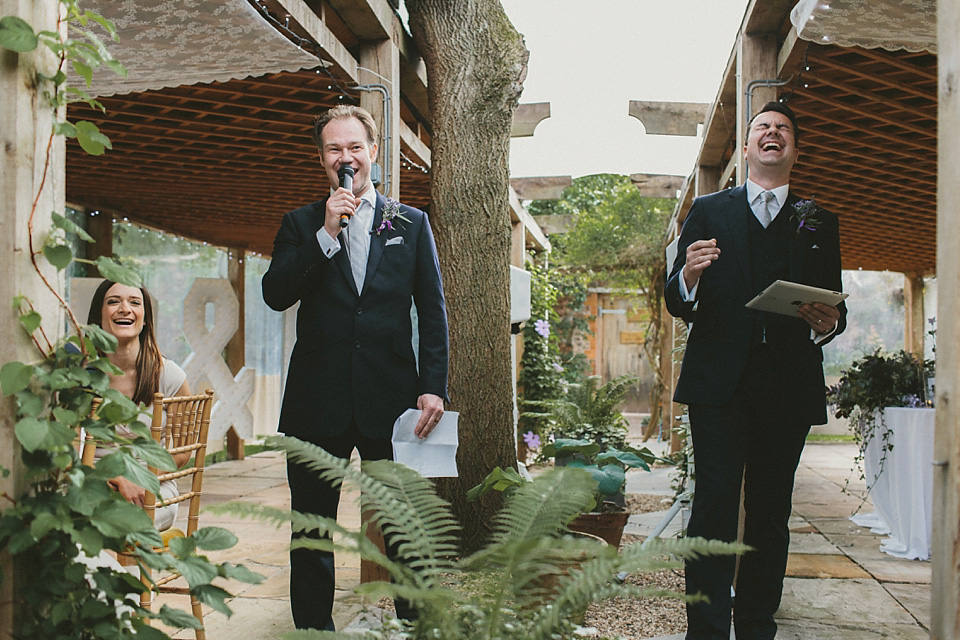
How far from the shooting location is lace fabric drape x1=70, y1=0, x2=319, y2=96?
7.77 ft

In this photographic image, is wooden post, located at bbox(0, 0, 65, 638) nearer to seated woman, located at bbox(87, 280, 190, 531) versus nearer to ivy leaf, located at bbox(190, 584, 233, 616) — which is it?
ivy leaf, located at bbox(190, 584, 233, 616)

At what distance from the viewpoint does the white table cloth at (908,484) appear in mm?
3689

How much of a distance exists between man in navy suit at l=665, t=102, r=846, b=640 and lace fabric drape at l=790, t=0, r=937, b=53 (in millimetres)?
394

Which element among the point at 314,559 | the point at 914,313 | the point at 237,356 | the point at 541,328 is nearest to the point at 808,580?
the point at 314,559

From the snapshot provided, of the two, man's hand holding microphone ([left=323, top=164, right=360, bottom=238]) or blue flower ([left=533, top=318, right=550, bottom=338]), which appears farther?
blue flower ([left=533, top=318, right=550, bottom=338])

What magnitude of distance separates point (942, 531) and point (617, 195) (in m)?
7.97

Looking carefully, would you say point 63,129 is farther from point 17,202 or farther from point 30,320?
point 30,320

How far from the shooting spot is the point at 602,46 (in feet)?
17.3

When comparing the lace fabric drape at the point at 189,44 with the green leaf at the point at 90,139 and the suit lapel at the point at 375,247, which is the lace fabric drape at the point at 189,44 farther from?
the green leaf at the point at 90,139

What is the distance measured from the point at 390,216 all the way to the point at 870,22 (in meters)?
1.52

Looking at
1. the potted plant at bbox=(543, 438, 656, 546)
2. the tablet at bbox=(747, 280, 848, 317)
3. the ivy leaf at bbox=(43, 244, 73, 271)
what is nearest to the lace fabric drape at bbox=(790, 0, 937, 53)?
the tablet at bbox=(747, 280, 848, 317)

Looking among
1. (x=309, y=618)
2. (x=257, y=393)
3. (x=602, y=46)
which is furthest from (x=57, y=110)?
(x=257, y=393)

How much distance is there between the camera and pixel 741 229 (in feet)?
6.92

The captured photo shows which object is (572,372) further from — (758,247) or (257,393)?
(758,247)
